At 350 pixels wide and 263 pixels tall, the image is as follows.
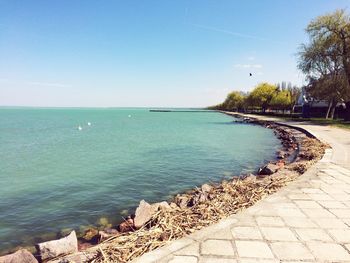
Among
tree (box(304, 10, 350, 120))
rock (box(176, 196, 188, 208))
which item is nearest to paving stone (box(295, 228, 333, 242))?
rock (box(176, 196, 188, 208))

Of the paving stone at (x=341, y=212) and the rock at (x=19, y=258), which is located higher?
the paving stone at (x=341, y=212)

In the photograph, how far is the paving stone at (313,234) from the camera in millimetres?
3768

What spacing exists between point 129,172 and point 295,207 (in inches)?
346

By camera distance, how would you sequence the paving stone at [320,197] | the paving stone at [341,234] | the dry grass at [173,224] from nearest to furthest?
the dry grass at [173,224]
the paving stone at [341,234]
the paving stone at [320,197]

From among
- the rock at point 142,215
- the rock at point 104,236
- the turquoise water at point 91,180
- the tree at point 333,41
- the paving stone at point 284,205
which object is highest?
the tree at point 333,41

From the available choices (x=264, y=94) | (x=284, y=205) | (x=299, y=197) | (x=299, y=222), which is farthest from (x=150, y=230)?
(x=264, y=94)

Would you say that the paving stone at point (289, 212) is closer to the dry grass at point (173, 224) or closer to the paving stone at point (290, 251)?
the dry grass at point (173, 224)

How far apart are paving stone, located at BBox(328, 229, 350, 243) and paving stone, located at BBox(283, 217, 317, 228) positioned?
284mm

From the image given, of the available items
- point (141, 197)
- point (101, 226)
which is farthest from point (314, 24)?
point (101, 226)

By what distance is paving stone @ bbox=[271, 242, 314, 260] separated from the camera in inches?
131

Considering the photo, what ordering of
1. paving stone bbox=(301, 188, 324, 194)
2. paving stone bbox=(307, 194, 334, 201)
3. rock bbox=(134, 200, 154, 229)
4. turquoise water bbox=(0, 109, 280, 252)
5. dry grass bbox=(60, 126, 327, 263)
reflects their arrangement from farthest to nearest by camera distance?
turquoise water bbox=(0, 109, 280, 252) < paving stone bbox=(301, 188, 324, 194) < rock bbox=(134, 200, 154, 229) < paving stone bbox=(307, 194, 334, 201) < dry grass bbox=(60, 126, 327, 263)

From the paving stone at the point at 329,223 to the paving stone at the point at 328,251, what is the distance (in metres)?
0.64

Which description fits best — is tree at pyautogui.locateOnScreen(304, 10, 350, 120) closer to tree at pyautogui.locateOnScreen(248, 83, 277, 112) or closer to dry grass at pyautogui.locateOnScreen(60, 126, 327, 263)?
dry grass at pyautogui.locateOnScreen(60, 126, 327, 263)

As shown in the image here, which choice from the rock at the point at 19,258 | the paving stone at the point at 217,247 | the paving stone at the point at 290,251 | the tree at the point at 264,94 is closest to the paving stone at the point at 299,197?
the paving stone at the point at 290,251
